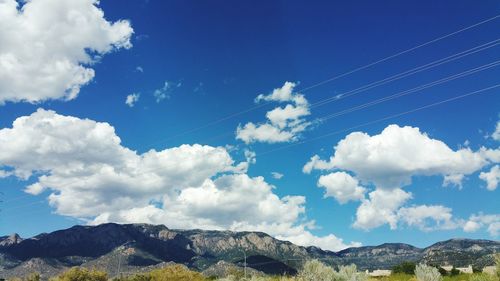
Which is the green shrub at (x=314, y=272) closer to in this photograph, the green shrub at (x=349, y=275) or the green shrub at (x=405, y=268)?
the green shrub at (x=349, y=275)

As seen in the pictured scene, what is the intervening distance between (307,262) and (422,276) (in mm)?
11933

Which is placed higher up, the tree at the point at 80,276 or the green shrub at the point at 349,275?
the tree at the point at 80,276

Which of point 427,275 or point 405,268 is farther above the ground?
point 405,268

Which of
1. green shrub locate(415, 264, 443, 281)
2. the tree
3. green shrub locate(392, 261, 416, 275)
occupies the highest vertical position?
the tree

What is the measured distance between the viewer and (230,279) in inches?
3172

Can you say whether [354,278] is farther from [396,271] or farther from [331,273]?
[396,271]

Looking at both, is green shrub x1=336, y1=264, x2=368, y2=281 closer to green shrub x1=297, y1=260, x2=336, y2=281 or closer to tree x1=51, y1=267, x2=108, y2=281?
green shrub x1=297, y1=260, x2=336, y2=281

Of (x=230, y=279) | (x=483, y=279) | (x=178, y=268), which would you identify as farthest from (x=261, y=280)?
(x=178, y=268)

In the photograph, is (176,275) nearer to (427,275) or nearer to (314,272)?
(314,272)

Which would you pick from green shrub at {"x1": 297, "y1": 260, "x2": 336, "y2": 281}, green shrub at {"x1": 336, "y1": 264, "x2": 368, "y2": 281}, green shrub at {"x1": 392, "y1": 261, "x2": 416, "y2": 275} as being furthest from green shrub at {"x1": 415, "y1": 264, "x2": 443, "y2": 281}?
green shrub at {"x1": 392, "y1": 261, "x2": 416, "y2": 275}

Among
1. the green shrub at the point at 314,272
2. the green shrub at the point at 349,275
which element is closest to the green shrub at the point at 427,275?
the green shrub at the point at 349,275

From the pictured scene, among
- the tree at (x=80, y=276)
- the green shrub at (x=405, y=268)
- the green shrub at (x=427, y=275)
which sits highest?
the tree at (x=80, y=276)

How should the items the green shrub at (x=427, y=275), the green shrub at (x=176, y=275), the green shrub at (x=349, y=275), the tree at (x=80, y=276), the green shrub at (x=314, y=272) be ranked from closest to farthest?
the green shrub at (x=427, y=275) < the green shrub at (x=314, y=272) < the green shrub at (x=349, y=275) < the green shrub at (x=176, y=275) < the tree at (x=80, y=276)

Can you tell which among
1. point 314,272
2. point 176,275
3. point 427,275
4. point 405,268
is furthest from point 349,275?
point 176,275
